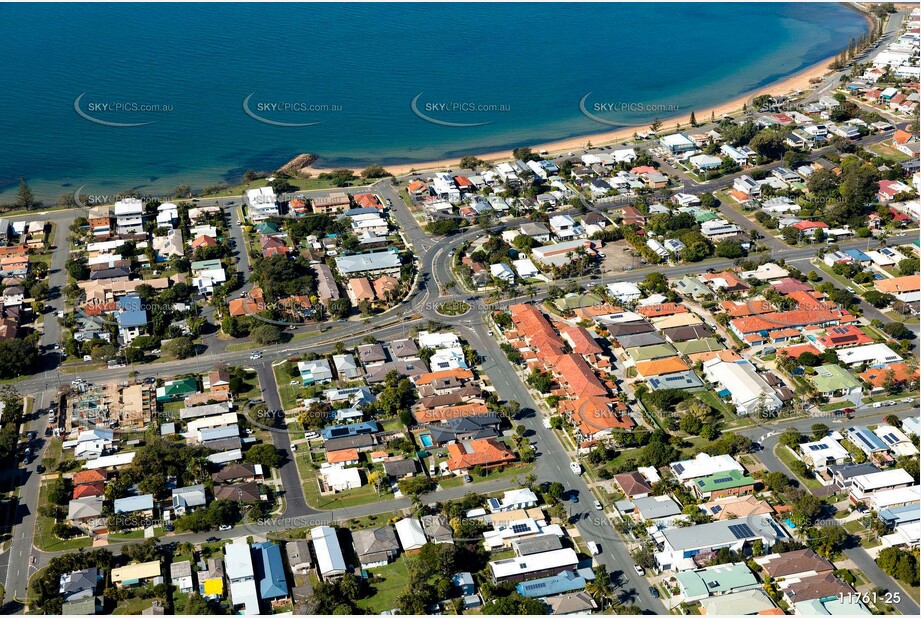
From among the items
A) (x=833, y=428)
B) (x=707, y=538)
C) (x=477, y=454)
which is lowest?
(x=707, y=538)

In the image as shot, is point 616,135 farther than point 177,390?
Yes

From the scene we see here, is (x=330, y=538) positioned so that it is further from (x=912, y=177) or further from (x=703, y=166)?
(x=912, y=177)

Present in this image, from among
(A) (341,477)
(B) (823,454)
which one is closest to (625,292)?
(B) (823,454)

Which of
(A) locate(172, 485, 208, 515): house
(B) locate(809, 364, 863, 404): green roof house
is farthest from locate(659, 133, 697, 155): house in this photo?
(A) locate(172, 485, 208, 515): house

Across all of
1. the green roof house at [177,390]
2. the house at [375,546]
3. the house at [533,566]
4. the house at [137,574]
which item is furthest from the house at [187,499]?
the house at [533,566]

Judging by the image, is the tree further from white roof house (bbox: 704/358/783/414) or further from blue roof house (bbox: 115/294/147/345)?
white roof house (bbox: 704/358/783/414)

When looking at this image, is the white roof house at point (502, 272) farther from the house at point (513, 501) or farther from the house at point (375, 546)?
the house at point (375, 546)

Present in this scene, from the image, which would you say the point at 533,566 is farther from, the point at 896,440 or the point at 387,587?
the point at 896,440
